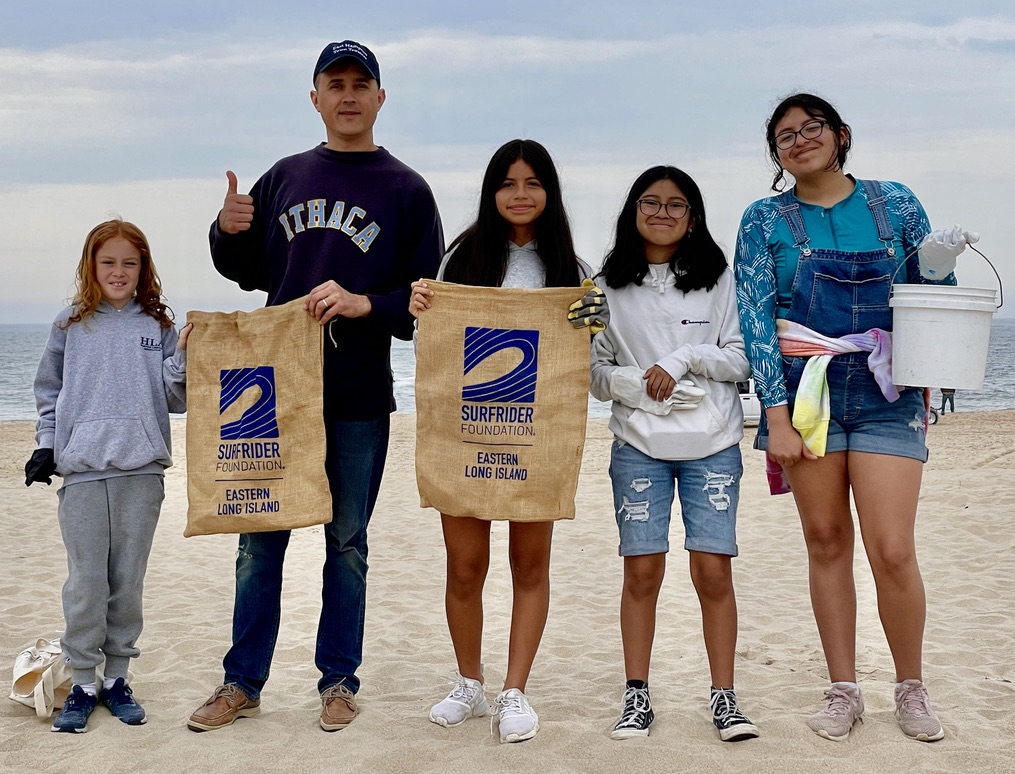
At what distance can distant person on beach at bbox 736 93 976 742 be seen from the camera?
12.3 feet

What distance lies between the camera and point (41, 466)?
3.89 meters

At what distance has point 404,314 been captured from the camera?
154 inches

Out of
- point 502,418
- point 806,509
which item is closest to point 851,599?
point 806,509

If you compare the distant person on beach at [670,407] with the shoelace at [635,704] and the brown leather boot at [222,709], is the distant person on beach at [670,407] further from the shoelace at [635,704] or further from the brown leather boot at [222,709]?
the brown leather boot at [222,709]

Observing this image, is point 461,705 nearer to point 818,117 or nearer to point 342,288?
point 342,288

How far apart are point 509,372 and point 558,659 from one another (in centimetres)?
229

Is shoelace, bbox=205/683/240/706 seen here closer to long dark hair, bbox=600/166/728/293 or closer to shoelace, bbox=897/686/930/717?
long dark hair, bbox=600/166/728/293

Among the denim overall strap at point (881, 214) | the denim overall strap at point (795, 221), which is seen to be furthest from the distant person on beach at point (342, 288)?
the denim overall strap at point (881, 214)

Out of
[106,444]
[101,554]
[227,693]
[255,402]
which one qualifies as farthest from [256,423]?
[227,693]

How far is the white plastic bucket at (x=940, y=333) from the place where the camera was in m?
3.57

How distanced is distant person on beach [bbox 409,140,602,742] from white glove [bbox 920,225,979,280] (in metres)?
1.27

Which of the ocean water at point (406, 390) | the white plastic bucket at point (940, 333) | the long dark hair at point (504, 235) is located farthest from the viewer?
the ocean water at point (406, 390)

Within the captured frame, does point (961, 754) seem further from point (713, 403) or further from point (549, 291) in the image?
point (549, 291)

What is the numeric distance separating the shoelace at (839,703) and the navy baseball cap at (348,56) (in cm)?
311
